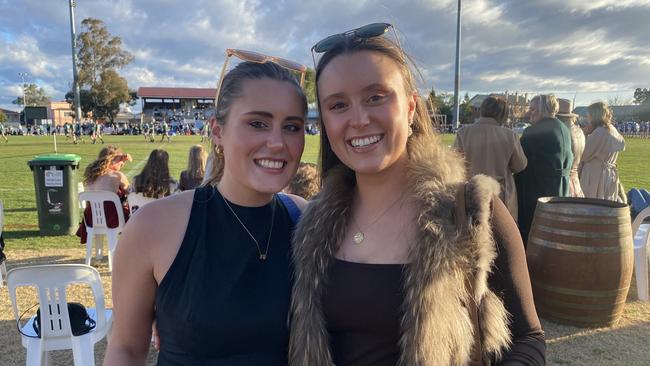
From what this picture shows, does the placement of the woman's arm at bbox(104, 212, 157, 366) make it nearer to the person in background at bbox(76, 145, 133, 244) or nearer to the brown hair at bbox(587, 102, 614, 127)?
the person in background at bbox(76, 145, 133, 244)

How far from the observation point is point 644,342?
395cm

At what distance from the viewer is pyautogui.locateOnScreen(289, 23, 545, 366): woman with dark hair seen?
4.50 feet

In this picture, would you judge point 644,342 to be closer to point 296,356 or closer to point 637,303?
point 637,303

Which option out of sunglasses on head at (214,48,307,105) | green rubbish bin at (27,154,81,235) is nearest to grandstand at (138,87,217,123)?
green rubbish bin at (27,154,81,235)

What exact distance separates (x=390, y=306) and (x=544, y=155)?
440 centimetres

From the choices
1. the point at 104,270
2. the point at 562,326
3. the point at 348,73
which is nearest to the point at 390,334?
the point at 348,73

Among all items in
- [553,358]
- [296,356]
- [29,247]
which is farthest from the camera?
[29,247]

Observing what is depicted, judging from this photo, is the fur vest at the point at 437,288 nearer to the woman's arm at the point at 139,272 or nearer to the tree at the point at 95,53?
the woman's arm at the point at 139,272

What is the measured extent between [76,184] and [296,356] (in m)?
7.59

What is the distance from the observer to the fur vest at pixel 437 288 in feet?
4.46

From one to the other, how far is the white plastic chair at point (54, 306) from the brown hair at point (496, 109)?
14.6 ft

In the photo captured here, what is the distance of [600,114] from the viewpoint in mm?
6520

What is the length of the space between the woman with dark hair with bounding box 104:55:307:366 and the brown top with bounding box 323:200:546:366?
241mm

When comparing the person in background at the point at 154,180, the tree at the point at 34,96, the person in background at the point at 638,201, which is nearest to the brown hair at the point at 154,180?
the person in background at the point at 154,180
